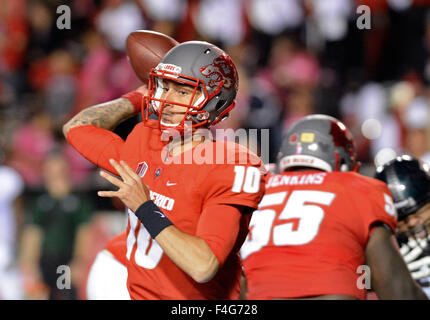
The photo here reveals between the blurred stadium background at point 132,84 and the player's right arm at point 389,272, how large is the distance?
3484 millimetres

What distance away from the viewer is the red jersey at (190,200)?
260 cm

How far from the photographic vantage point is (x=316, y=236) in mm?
3449

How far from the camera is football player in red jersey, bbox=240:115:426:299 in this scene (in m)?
3.35

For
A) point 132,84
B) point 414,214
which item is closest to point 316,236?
point 414,214

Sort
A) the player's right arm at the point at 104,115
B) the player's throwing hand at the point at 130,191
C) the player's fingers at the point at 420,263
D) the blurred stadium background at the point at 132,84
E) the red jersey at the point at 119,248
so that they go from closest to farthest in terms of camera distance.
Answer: the player's throwing hand at the point at 130,191 < the player's right arm at the point at 104,115 < the red jersey at the point at 119,248 < the player's fingers at the point at 420,263 < the blurred stadium background at the point at 132,84

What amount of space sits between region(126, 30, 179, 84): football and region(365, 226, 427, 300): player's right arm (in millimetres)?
1482

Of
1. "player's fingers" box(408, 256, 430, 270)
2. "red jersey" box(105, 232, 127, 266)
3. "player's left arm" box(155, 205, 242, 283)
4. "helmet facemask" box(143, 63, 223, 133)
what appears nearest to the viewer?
"player's left arm" box(155, 205, 242, 283)

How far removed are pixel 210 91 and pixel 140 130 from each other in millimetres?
404

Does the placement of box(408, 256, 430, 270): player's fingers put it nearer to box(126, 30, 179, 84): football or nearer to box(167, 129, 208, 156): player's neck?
box(167, 129, 208, 156): player's neck

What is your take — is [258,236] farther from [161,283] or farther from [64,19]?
[64,19]

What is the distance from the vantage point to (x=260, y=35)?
8.58m

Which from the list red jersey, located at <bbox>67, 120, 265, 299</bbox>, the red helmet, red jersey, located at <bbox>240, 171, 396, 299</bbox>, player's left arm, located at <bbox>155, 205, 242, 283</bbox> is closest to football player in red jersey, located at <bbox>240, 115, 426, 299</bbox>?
red jersey, located at <bbox>240, 171, 396, 299</bbox>

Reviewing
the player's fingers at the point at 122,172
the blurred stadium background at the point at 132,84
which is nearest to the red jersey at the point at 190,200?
the player's fingers at the point at 122,172

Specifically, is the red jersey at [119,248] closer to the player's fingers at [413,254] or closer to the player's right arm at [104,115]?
the player's right arm at [104,115]
